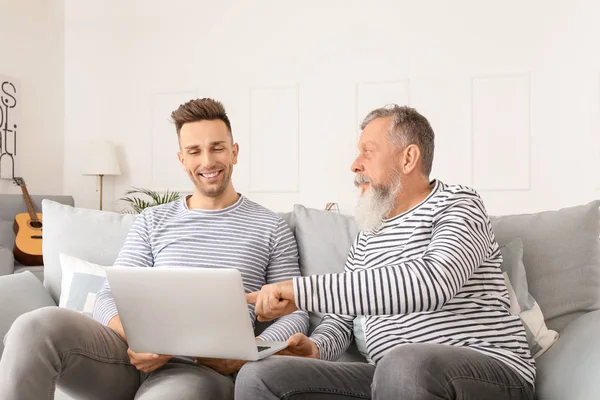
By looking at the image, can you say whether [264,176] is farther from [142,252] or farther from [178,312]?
[178,312]

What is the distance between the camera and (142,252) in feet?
6.78

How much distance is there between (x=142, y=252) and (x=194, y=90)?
4.03 meters

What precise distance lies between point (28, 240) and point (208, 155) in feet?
9.76

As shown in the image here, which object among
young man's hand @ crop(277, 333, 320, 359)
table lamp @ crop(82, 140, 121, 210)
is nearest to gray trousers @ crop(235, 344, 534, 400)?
young man's hand @ crop(277, 333, 320, 359)

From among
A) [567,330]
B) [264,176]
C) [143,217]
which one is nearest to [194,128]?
[143,217]

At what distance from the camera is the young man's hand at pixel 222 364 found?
1.70 m

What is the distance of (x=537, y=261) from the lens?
186cm

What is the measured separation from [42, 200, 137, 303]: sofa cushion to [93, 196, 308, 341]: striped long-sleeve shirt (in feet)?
0.43

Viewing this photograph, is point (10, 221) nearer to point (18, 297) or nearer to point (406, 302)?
point (18, 297)

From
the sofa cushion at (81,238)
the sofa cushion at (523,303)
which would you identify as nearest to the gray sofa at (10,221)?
the sofa cushion at (81,238)

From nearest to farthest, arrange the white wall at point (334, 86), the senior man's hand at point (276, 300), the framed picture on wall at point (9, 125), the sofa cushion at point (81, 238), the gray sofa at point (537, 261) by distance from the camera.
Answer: the senior man's hand at point (276, 300) < the gray sofa at point (537, 261) < the sofa cushion at point (81, 238) < the white wall at point (334, 86) < the framed picture on wall at point (9, 125)

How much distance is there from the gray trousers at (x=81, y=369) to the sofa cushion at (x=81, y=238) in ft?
1.91

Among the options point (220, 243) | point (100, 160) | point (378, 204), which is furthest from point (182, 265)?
point (100, 160)

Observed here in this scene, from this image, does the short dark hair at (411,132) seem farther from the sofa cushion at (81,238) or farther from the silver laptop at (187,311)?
the sofa cushion at (81,238)
